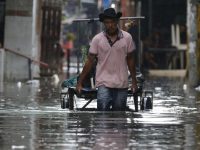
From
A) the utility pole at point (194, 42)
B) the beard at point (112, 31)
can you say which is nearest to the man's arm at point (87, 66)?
the beard at point (112, 31)

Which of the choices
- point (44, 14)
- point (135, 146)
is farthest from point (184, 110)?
point (44, 14)

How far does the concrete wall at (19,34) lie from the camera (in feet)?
97.1

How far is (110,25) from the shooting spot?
13070 mm

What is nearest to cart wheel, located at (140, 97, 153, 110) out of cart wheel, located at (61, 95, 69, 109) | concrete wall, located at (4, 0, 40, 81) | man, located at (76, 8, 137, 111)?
cart wheel, located at (61, 95, 69, 109)

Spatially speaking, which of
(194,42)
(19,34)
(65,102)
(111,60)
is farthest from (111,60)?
(19,34)

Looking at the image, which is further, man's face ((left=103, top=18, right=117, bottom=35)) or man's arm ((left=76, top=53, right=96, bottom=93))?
man's arm ((left=76, top=53, right=96, bottom=93))

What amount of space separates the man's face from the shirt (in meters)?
0.13

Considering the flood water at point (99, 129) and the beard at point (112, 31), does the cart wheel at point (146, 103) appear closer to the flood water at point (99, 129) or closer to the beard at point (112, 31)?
the flood water at point (99, 129)

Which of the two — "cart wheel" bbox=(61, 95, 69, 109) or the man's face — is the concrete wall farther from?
the man's face

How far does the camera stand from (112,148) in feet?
30.4

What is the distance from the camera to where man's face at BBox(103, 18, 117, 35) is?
42.7 feet

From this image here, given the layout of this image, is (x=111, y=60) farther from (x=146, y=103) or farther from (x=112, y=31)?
(x=146, y=103)

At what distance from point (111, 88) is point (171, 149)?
4.09m

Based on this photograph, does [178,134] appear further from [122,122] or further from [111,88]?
[111,88]
